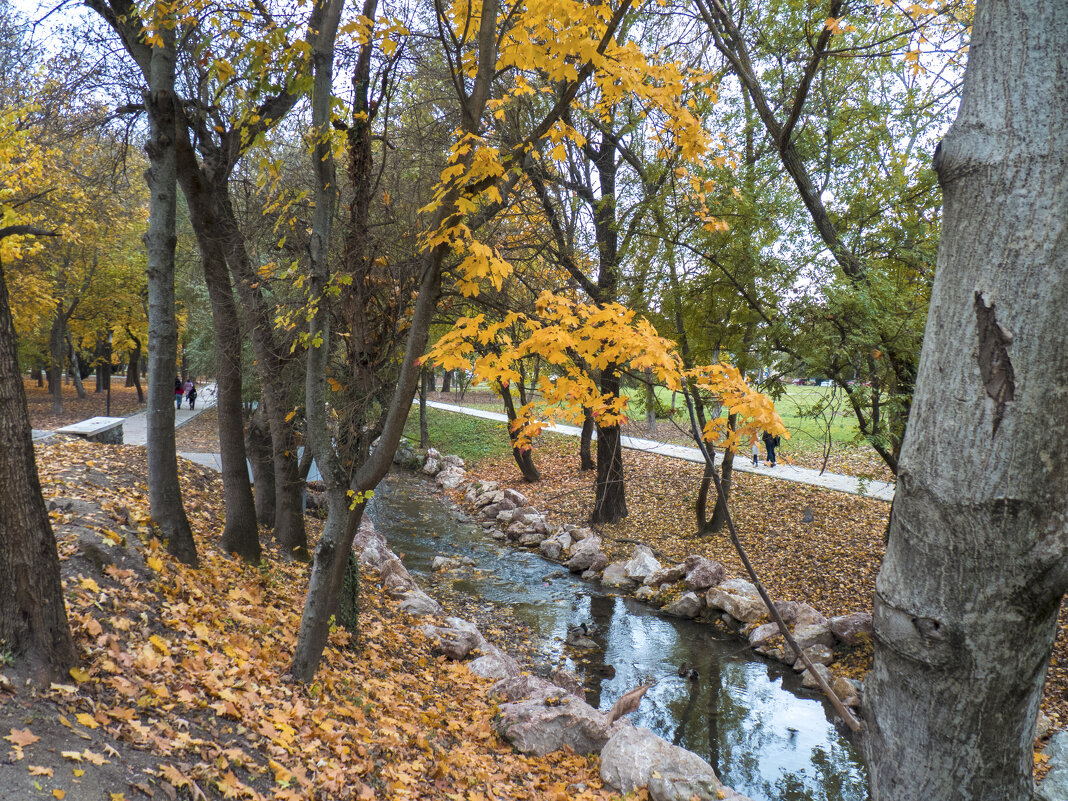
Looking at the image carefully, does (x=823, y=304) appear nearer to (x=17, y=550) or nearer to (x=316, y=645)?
(x=316, y=645)

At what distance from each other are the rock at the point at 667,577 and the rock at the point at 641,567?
120mm

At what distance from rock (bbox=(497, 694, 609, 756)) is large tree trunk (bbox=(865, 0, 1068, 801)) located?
15.4ft

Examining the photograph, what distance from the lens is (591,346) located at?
13.0 ft

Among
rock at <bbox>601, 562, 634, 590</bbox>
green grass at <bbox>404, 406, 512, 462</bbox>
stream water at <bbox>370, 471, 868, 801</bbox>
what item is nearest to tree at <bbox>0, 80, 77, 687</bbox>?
stream water at <bbox>370, 471, 868, 801</bbox>

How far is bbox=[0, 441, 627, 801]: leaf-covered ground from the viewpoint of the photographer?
115 inches

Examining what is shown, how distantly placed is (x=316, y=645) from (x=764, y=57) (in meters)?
8.90

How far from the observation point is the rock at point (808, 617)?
8484mm

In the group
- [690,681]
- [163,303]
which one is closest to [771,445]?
[690,681]

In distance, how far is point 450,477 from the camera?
765 inches

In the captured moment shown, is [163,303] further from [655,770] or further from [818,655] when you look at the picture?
[818,655]

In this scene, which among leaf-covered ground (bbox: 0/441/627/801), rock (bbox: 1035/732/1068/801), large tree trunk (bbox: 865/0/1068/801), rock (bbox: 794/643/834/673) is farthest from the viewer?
rock (bbox: 794/643/834/673)

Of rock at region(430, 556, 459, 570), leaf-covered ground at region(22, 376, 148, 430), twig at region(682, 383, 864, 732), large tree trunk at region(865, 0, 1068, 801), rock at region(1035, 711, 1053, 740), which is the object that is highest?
large tree trunk at region(865, 0, 1068, 801)

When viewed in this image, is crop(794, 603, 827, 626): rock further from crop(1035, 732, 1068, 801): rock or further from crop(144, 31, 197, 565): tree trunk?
crop(144, 31, 197, 565): tree trunk

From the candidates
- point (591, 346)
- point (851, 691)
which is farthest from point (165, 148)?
point (851, 691)
